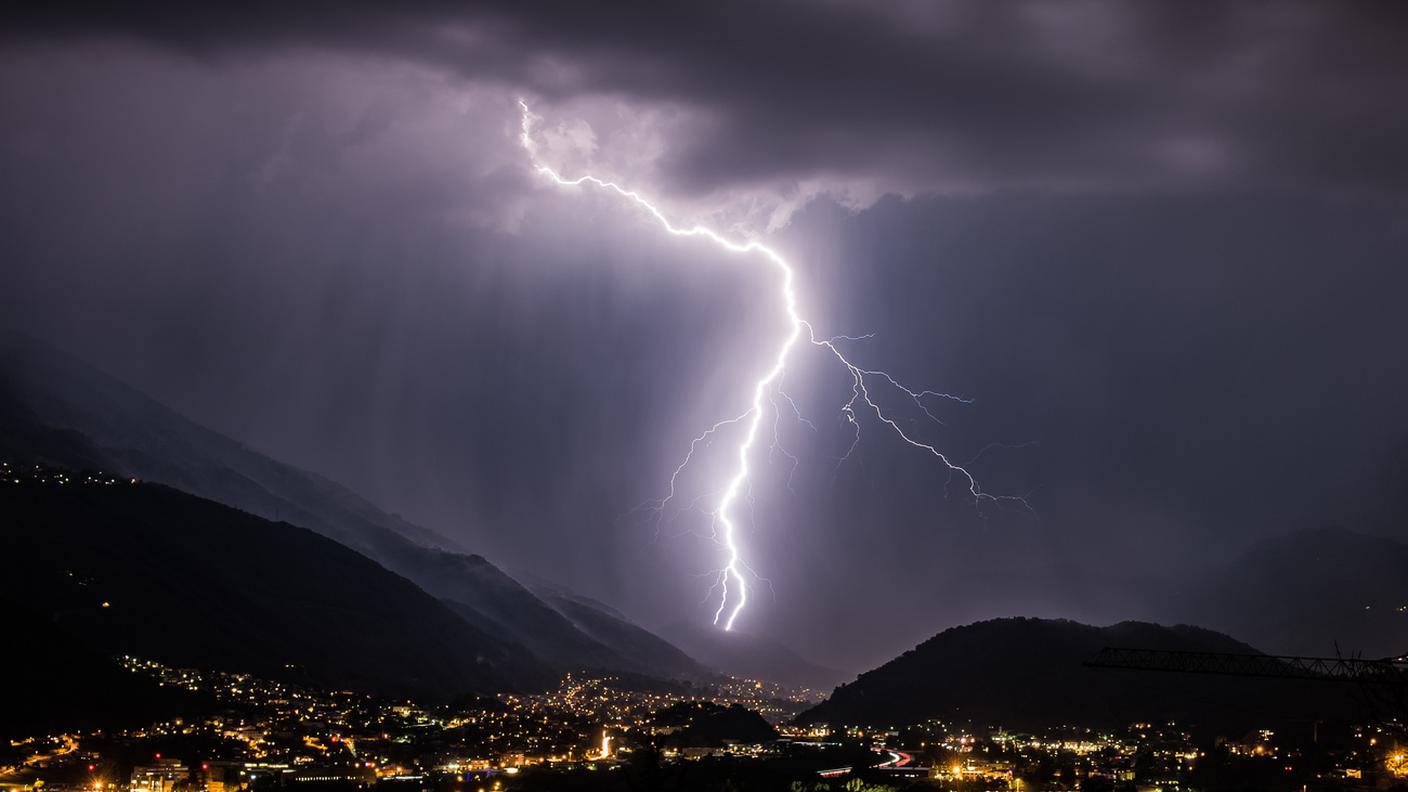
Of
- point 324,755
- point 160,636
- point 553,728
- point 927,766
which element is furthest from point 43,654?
point 927,766

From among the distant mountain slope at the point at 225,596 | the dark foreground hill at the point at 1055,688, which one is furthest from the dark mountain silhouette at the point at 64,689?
the dark foreground hill at the point at 1055,688

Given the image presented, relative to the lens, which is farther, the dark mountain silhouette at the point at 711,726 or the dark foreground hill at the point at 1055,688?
the dark mountain silhouette at the point at 711,726

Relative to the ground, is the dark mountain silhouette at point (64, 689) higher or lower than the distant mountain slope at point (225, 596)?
lower

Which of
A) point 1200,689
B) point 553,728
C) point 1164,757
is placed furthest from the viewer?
point 553,728

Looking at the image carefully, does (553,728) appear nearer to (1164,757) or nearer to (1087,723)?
(1087,723)

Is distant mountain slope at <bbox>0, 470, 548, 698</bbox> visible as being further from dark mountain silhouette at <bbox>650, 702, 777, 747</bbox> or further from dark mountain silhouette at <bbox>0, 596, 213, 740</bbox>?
dark mountain silhouette at <bbox>650, 702, 777, 747</bbox>

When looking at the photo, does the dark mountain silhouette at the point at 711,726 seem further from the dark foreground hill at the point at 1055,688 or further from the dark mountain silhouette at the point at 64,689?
the dark mountain silhouette at the point at 64,689
